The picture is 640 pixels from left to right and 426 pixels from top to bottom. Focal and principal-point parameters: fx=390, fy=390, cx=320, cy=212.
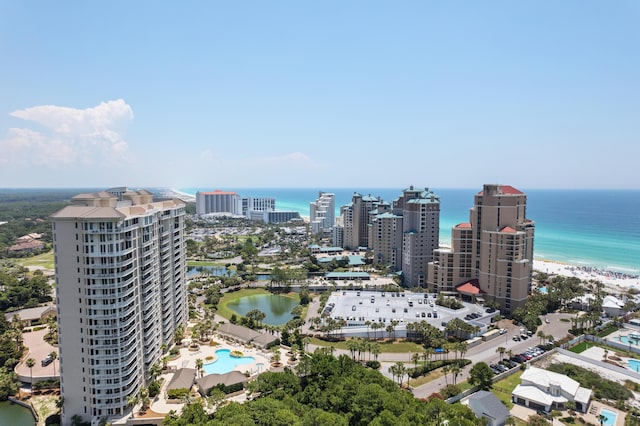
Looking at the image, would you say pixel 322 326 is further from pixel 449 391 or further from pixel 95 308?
pixel 95 308

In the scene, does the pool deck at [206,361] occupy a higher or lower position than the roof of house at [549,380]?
lower

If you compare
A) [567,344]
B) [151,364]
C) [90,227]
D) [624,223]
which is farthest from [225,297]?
[624,223]

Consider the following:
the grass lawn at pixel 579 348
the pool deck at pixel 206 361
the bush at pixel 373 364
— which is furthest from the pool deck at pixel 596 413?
the pool deck at pixel 206 361

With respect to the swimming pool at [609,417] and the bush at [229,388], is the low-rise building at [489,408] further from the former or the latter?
the bush at [229,388]

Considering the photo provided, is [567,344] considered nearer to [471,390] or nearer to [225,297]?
[471,390]

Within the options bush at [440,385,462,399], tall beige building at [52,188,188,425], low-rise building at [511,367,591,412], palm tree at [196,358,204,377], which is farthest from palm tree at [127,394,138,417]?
low-rise building at [511,367,591,412]

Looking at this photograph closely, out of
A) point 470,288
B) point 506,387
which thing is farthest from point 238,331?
point 470,288

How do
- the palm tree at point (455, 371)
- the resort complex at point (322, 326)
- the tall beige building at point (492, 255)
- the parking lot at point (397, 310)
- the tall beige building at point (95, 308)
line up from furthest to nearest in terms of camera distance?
the tall beige building at point (492, 255) → the parking lot at point (397, 310) → the palm tree at point (455, 371) → the resort complex at point (322, 326) → the tall beige building at point (95, 308)
